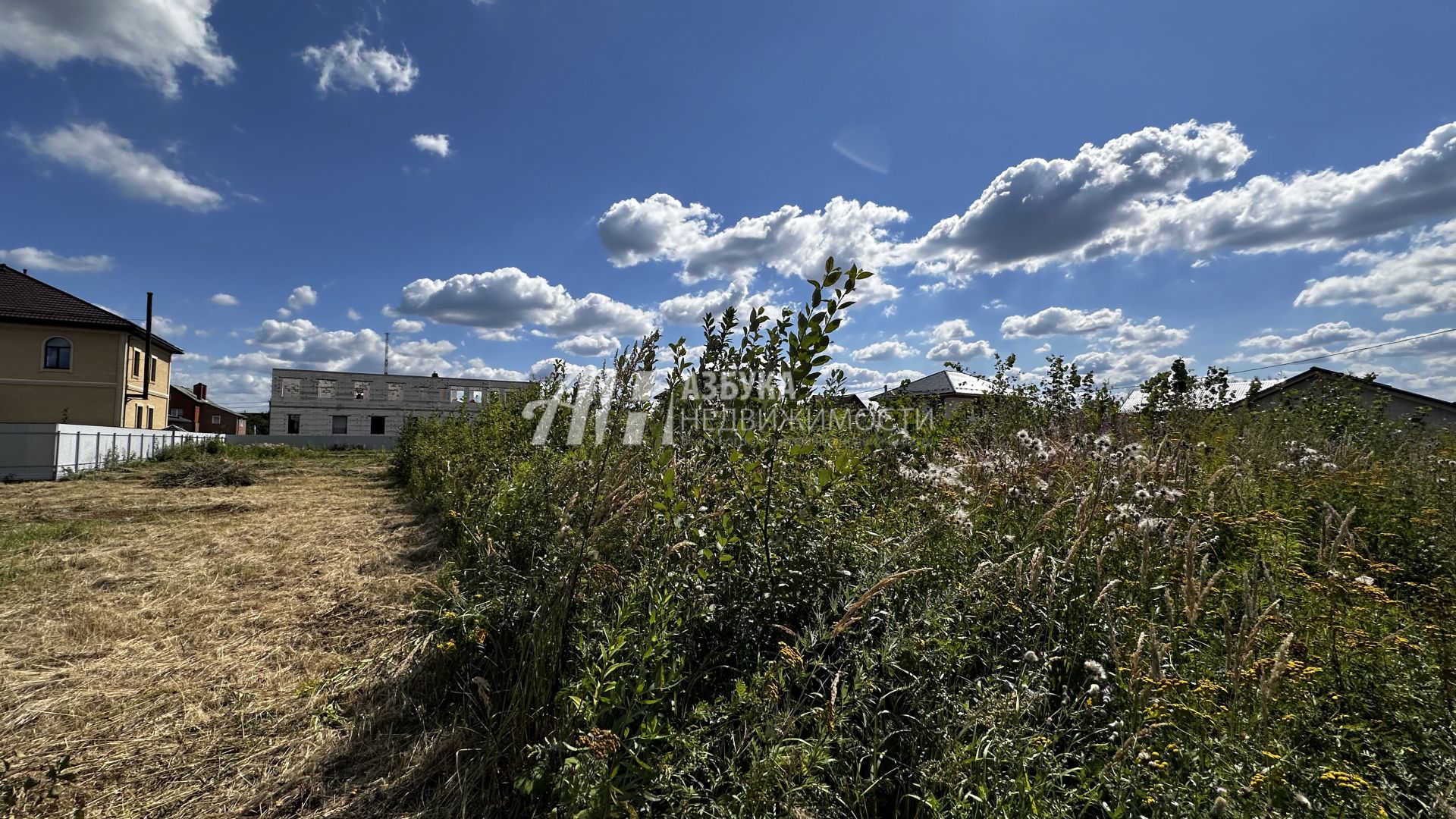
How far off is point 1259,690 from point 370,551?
6.61 m

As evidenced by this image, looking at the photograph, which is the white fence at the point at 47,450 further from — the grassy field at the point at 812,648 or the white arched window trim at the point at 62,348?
the grassy field at the point at 812,648

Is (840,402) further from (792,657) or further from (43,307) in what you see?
(43,307)

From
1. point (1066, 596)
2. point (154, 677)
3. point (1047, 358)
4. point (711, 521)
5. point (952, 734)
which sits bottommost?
point (154, 677)

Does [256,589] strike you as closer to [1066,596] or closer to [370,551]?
[370,551]

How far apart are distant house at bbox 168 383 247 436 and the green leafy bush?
166ft

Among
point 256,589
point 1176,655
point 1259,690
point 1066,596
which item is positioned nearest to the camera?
point 1259,690

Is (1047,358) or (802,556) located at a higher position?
(1047,358)

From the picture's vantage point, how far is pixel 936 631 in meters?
1.73

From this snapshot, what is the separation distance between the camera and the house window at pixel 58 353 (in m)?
22.3

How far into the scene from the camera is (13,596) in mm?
Answer: 4266

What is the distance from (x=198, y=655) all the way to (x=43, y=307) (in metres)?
31.2

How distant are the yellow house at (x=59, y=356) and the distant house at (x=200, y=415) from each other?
1810cm

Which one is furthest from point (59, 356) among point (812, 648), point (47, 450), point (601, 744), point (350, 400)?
point (812, 648)

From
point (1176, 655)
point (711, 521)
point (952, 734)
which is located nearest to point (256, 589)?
point (711, 521)
